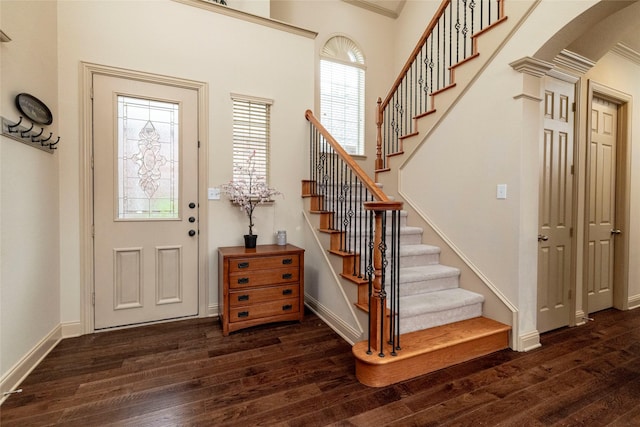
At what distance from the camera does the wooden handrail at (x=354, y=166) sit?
216 centimetres

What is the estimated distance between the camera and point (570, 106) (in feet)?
9.30

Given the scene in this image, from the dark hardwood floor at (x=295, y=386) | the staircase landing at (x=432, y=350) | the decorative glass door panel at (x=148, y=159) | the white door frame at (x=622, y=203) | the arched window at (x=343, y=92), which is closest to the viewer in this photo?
the dark hardwood floor at (x=295, y=386)

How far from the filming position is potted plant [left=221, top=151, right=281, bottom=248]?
3018 millimetres

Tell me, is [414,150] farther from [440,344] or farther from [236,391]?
[236,391]

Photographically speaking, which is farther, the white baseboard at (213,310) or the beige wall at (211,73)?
the white baseboard at (213,310)

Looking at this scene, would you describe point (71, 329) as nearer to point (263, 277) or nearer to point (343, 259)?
point (263, 277)

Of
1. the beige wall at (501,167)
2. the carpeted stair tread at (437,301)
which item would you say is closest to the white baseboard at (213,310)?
the carpeted stair tread at (437,301)

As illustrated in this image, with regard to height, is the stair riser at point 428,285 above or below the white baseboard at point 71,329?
above

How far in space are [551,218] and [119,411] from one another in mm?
3550

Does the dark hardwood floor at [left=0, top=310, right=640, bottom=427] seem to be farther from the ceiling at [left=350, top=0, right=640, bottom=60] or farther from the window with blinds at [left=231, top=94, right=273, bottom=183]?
the ceiling at [left=350, top=0, right=640, bottom=60]

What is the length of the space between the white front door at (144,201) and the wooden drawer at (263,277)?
2.03 feet

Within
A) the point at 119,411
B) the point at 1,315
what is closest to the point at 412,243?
the point at 119,411

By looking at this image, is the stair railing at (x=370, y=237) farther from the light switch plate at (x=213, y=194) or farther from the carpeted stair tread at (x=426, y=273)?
the light switch plate at (x=213, y=194)

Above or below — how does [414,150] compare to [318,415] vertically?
above
